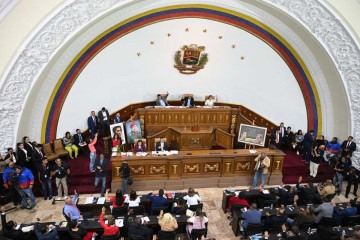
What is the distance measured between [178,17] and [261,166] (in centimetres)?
643

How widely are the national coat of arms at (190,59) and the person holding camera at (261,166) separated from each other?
5.40 metres

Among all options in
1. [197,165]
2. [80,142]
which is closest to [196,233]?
[197,165]

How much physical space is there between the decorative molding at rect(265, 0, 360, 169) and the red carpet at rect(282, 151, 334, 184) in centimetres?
198

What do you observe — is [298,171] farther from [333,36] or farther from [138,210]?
[138,210]

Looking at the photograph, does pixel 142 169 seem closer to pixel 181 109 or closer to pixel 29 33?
pixel 181 109

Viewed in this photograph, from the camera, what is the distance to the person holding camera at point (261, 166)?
9.42 metres

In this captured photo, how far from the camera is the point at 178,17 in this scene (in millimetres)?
11875

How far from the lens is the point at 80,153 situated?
11445mm

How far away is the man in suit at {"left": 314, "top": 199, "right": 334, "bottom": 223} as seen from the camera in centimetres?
739

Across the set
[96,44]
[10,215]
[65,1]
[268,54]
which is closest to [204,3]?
[268,54]

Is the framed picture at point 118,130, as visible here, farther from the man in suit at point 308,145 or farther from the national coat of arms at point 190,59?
the man in suit at point 308,145

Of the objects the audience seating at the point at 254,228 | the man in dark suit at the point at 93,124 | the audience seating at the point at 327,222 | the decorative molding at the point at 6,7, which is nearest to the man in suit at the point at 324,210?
the audience seating at the point at 327,222

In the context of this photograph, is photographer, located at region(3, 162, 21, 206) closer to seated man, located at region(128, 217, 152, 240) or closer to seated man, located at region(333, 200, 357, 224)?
seated man, located at region(128, 217, 152, 240)

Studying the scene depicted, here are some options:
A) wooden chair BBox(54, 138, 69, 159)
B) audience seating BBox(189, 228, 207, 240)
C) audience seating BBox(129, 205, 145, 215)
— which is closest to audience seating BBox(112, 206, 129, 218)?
audience seating BBox(129, 205, 145, 215)
